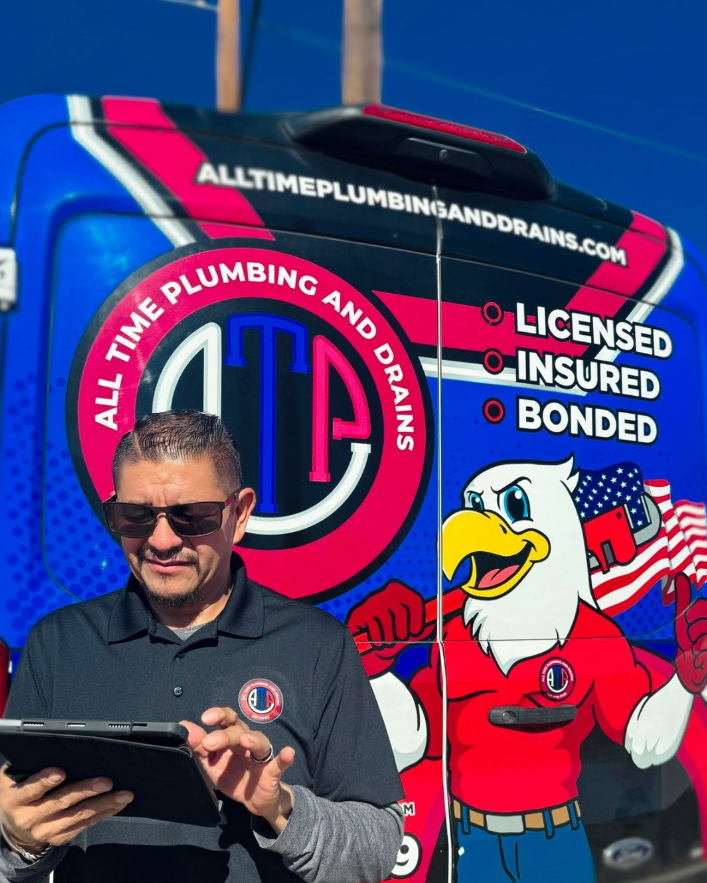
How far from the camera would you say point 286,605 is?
190 centimetres

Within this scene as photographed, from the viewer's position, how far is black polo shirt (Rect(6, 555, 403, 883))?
1.70 m

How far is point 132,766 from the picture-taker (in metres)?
1.47

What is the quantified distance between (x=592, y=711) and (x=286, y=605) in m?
1.22

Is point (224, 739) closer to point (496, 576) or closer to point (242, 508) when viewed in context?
point (242, 508)

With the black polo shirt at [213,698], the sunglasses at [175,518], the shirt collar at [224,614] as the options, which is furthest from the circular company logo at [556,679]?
the sunglasses at [175,518]

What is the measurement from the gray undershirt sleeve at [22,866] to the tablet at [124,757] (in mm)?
199

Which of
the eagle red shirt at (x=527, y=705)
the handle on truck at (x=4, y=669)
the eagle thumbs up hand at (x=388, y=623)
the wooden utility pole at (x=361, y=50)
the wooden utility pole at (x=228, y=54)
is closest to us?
the handle on truck at (x=4, y=669)

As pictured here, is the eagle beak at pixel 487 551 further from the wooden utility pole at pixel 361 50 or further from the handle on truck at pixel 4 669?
the wooden utility pole at pixel 361 50

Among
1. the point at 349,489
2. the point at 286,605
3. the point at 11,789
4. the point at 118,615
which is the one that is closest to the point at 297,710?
the point at 286,605

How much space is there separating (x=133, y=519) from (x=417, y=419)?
0.92 meters

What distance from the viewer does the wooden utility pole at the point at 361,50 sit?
15.6 ft

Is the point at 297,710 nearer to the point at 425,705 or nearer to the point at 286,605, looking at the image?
the point at 286,605

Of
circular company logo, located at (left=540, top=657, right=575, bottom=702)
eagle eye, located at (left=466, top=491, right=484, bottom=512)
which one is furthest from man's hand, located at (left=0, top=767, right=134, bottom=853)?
circular company logo, located at (left=540, top=657, right=575, bottom=702)

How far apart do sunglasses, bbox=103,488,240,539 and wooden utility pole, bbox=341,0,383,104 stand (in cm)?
340
